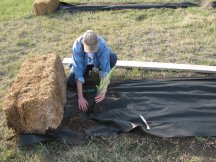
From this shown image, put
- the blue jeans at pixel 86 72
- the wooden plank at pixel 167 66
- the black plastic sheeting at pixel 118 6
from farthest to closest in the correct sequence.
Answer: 1. the black plastic sheeting at pixel 118 6
2. the wooden plank at pixel 167 66
3. the blue jeans at pixel 86 72

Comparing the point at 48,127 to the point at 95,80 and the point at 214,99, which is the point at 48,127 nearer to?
the point at 95,80

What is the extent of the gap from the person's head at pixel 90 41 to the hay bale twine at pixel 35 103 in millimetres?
609

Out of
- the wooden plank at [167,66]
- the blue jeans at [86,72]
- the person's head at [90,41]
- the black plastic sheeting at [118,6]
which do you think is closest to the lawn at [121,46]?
the wooden plank at [167,66]

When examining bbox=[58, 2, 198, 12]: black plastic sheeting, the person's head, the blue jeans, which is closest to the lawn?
bbox=[58, 2, 198, 12]: black plastic sheeting

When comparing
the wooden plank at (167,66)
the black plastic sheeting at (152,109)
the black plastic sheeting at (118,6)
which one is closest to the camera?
the black plastic sheeting at (152,109)

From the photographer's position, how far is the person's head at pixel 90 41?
153 inches

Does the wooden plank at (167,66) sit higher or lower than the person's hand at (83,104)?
higher

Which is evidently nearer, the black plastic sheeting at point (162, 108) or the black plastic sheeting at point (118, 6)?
the black plastic sheeting at point (162, 108)

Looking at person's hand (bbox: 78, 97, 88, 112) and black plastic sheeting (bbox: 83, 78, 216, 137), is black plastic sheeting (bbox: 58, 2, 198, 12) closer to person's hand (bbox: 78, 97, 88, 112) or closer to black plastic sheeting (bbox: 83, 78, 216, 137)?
black plastic sheeting (bbox: 83, 78, 216, 137)

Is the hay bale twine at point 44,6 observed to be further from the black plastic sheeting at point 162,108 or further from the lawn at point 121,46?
the black plastic sheeting at point 162,108

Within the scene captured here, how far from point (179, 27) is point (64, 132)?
3.86 metres

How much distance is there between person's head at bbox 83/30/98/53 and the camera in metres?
3.88

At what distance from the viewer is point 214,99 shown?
4418mm

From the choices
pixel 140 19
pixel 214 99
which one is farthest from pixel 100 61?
pixel 140 19
